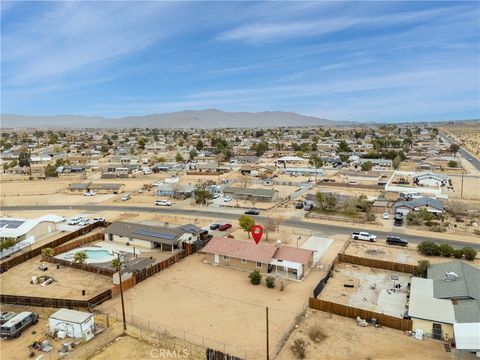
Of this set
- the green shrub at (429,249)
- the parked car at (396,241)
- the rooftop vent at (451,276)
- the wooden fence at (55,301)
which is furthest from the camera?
the parked car at (396,241)

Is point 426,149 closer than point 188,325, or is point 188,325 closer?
point 188,325

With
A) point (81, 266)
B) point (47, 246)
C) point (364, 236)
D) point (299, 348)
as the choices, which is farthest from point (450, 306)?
point (47, 246)

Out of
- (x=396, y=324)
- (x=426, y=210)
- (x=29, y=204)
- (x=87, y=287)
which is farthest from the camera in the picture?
(x=29, y=204)

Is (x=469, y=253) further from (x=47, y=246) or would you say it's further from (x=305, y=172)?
(x=305, y=172)

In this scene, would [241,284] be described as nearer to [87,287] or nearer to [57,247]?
[87,287]

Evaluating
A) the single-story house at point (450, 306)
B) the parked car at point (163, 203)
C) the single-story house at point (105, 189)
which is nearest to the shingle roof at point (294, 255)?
the single-story house at point (450, 306)

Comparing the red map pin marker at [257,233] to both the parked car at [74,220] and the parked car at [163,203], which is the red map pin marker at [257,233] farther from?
the parked car at [74,220]

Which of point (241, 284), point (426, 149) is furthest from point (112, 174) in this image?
point (426, 149)
